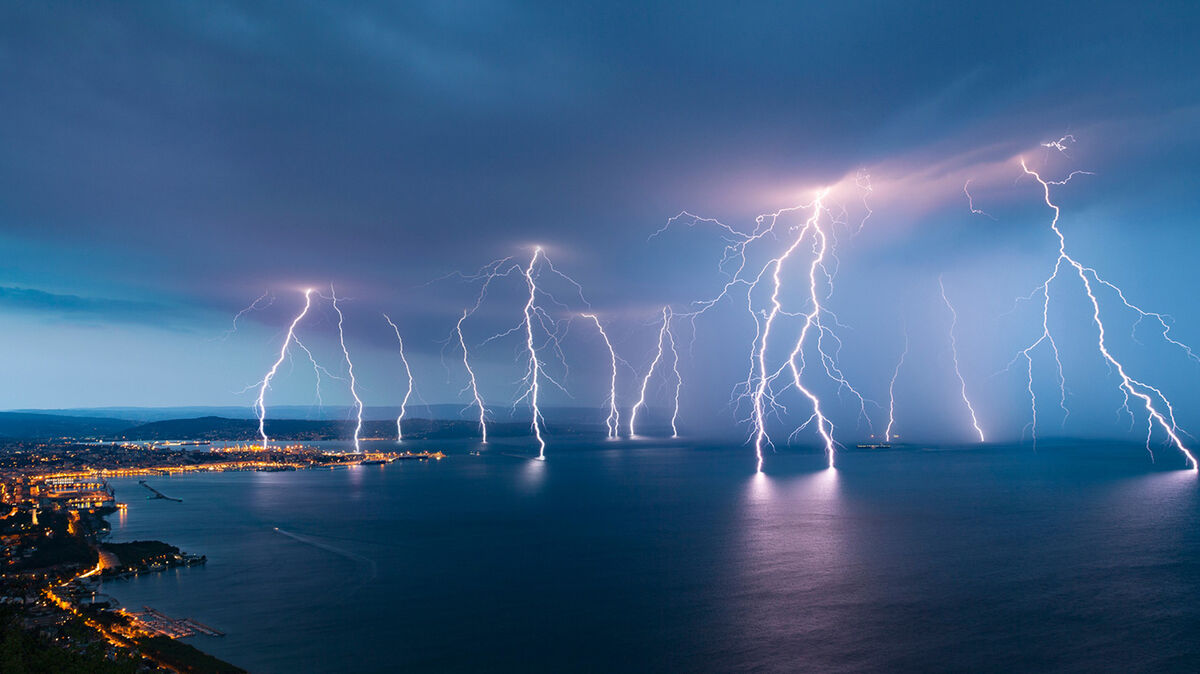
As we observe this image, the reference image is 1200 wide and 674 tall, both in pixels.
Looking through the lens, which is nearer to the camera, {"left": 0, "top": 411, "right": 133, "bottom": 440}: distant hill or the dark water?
the dark water

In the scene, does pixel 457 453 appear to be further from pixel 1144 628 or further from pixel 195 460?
pixel 1144 628

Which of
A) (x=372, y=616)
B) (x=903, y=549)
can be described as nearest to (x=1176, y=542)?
(x=903, y=549)

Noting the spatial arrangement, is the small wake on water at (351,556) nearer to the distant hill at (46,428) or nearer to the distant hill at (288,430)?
the distant hill at (288,430)

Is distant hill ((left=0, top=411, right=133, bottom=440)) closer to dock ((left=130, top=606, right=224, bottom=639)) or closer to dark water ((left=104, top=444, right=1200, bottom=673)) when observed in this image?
dark water ((left=104, top=444, right=1200, bottom=673))

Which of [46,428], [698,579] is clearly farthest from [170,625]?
[46,428]

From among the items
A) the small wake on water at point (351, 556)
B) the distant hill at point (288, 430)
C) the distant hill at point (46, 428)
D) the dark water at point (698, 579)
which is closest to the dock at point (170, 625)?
the dark water at point (698, 579)

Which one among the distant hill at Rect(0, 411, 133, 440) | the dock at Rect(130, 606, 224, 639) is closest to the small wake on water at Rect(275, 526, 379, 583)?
the dock at Rect(130, 606, 224, 639)
